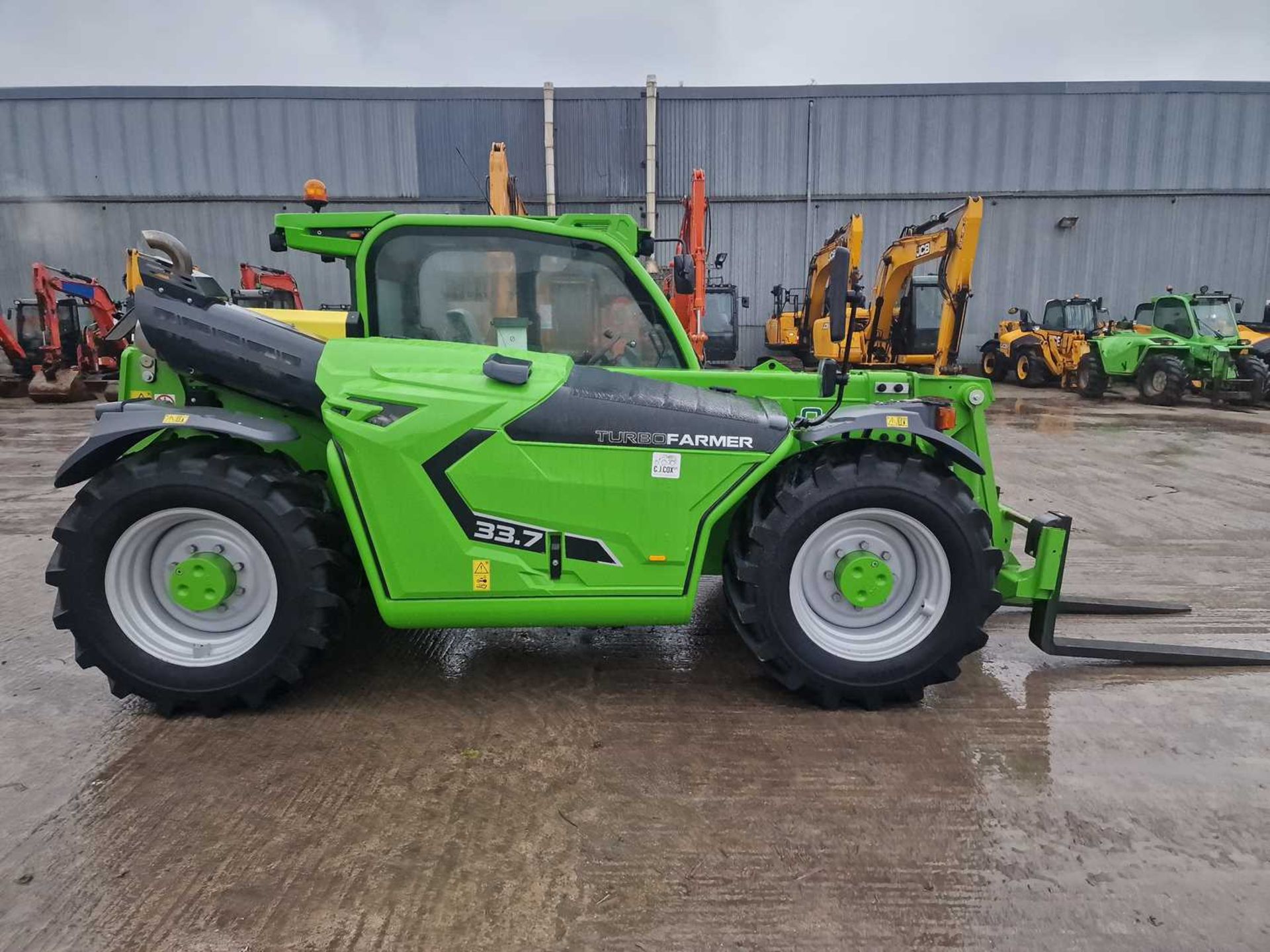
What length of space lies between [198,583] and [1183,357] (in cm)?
1762

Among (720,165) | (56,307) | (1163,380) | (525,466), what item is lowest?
(1163,380)

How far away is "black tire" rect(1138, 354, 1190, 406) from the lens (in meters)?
14.8

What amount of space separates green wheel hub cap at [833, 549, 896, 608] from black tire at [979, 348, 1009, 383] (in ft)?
61.9

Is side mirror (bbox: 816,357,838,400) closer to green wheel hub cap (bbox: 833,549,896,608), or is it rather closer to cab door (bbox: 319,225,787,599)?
cab door (bbox: 319,225,787,599)

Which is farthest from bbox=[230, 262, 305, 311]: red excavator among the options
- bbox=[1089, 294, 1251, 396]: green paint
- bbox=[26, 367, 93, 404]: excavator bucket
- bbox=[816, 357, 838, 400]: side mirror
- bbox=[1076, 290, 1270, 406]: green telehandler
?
bbox=[1089, 294, 1251, 396]: green paint

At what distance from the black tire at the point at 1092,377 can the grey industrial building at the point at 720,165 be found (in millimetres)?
7789

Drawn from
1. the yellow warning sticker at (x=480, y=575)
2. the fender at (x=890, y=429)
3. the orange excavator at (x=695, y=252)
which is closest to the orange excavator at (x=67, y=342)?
the orange excavator at (x=695, y=252)

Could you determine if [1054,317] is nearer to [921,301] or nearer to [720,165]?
[921,301]

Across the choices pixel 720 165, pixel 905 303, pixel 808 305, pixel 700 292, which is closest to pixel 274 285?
pixel 700 292

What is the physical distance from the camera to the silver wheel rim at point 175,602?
3.02 metres

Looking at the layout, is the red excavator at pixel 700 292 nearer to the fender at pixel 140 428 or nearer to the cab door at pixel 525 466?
the cab door at pixel 525 466

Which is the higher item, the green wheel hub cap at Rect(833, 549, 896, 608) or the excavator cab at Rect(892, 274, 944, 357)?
the excavator cab at Rect(892, 274, 944, 357)

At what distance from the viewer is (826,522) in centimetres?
302

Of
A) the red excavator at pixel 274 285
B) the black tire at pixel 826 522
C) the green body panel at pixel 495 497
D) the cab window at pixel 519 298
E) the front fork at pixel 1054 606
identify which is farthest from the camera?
the red excavator at pixel 274 285
